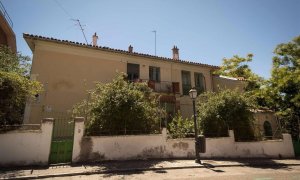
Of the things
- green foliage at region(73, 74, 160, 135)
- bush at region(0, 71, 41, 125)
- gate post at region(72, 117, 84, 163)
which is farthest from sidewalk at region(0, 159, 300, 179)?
bush at region(0, 71, 41, 125)

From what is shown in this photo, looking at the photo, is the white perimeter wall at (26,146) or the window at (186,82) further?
the window at (186,82)

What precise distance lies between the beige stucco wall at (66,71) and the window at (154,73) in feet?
2.65

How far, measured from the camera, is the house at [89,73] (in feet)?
46.4

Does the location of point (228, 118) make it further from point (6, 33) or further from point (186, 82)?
point (6, 33)

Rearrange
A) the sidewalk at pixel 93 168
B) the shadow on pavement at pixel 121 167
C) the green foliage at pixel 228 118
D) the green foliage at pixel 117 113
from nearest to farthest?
the sidewalk at pixel 93 168, the shadow on pavement at pixel 121 167, the green foliage at pixel 117 113, the green foliage at pixel 228 118

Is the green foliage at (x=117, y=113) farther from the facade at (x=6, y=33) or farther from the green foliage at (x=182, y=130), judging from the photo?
the facade at (x=6, y=33)

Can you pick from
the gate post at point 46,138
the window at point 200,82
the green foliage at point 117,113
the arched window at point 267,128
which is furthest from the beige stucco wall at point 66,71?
the arched window at point 267,128

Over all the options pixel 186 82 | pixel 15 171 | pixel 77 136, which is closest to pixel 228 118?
pixel 186 82

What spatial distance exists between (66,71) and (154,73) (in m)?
7.53

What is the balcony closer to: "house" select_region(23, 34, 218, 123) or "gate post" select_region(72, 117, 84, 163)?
"house" select_region(23, 34, 218, 123)

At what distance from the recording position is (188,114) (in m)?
18.7

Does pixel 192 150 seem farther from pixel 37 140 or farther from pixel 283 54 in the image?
pixel 283 54

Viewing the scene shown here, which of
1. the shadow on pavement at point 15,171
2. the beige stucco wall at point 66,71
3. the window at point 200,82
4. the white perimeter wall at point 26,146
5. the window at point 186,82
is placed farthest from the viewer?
the window at point 200,82

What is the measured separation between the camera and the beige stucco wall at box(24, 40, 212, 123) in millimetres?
13922
